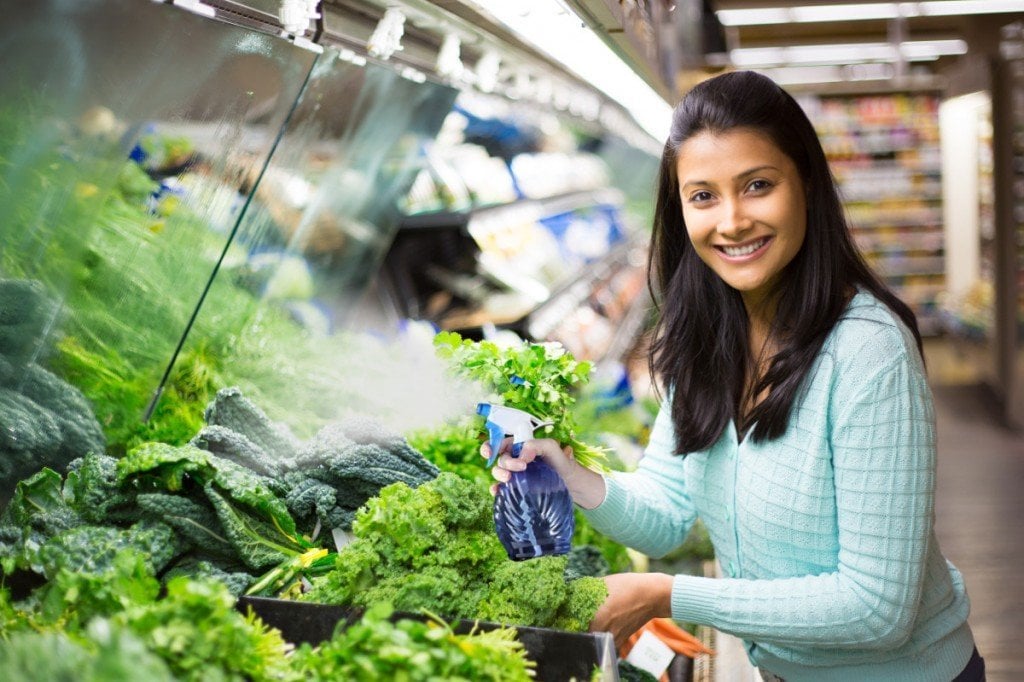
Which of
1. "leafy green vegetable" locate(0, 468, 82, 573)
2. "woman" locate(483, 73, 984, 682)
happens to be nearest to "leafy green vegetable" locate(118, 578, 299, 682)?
"leafy green vegetable" locate(0, 468, 82, 573)

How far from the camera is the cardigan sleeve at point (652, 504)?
2.05 meters

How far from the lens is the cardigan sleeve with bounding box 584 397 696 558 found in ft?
6.72

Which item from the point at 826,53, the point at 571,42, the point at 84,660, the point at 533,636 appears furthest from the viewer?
the point at 826,53

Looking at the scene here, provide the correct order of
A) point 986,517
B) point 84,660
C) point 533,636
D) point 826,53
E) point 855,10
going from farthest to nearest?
point 826,53 → point 855,10 → point 986,517 → point 533,636 → point 84,660

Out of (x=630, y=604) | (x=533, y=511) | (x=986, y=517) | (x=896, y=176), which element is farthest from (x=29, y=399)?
(x=896, y=176)

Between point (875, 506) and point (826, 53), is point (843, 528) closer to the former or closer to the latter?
point (875, 506)

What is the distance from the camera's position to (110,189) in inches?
76.5

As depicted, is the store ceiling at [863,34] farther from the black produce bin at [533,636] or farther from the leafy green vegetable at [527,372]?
the black produce bin at [533,636]

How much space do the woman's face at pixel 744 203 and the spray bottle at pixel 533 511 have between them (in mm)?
472

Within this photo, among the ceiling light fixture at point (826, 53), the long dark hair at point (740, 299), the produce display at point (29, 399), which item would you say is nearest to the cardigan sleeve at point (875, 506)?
the long dark hair at point (740, 299)

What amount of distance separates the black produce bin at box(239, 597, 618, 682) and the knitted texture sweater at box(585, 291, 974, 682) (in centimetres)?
42

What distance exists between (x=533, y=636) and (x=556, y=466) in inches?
14.7

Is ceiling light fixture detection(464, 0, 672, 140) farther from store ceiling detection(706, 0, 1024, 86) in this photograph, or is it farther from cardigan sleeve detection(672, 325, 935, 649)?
store ceiling detection(706, 0, 1024, 86)

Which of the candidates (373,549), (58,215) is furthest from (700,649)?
(58,215)
